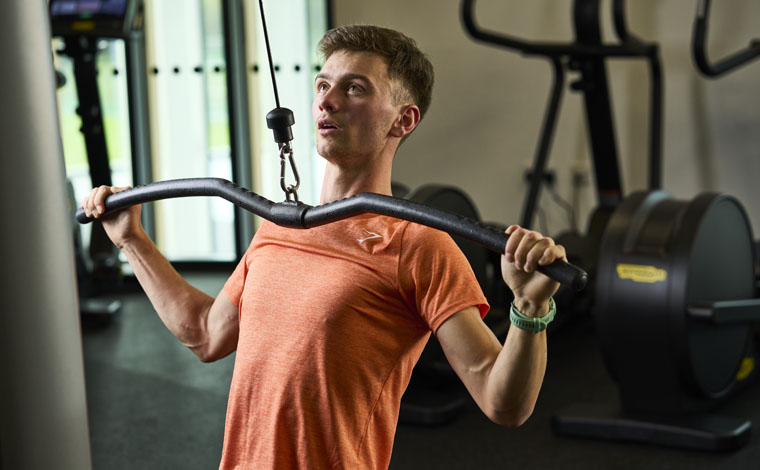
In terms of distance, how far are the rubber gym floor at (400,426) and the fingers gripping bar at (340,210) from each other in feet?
6.61

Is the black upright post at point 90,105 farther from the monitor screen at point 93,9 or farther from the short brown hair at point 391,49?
the short brown hair at point 391,49

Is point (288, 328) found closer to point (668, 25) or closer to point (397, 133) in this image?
point (397, 133)

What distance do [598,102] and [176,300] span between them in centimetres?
366

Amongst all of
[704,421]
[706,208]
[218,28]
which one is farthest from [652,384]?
[218,28]

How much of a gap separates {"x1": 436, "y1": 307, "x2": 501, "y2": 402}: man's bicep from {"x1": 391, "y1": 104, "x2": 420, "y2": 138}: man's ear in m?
0.31

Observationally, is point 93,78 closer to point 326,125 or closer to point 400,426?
point 400,426

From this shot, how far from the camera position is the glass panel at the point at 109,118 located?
19.2ft

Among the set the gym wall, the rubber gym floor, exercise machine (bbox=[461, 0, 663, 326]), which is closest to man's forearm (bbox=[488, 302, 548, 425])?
the rubber gym floor

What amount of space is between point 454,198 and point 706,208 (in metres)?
0.99

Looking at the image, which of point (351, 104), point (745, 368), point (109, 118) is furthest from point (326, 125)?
point (109, 118)

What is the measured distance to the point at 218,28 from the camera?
5.94 metres

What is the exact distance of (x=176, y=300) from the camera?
1.46 metres

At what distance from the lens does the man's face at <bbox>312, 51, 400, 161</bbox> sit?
4.11ft

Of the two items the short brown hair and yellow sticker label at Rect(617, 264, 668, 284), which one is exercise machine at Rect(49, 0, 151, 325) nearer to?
yellow sticker label at Rect(617, 264, 668, 284)
